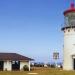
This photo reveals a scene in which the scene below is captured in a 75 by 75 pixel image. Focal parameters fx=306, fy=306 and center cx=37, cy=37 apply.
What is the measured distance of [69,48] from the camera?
54312mm

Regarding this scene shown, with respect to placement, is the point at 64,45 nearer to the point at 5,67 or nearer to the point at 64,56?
the point at 64,56

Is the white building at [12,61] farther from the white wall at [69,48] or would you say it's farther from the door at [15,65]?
the white wall at [69,48]

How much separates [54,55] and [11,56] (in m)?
7.90

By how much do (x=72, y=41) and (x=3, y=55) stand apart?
12.5 m

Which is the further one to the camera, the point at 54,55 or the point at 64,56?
the point at 64,56

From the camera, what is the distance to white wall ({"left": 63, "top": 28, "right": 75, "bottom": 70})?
5397cm

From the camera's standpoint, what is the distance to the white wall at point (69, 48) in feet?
177

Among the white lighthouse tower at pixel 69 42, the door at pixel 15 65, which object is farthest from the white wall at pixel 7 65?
the white lighthouse tower at pixel 69 42

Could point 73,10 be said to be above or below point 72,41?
above

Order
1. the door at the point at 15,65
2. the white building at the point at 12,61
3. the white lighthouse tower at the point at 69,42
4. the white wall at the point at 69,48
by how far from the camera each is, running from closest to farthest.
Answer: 1. the white building at the point at 12,61
2. the white lighthouse tower at the point at 69,42
3. the white wall at the point at 69,48
4. the door at the point at 15,65

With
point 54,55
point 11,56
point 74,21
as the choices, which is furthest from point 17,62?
point 74,21

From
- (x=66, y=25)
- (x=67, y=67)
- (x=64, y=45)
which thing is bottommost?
(x=67, y=67)

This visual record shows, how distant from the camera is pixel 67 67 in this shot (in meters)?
54.5

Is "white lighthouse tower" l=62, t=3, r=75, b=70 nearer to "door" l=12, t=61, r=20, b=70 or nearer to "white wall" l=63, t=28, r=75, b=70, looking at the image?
"white wall" l=63, t=28, r=75, b=70
